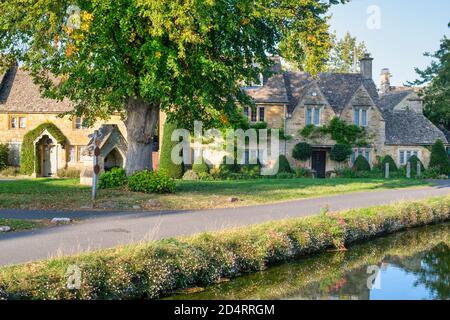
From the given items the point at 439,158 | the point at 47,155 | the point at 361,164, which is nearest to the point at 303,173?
the point at 361,164

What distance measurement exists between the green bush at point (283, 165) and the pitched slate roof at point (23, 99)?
55.0 feet

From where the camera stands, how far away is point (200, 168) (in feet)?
134

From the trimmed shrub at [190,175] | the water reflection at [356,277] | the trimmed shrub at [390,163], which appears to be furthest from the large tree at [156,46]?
the trimmed shrub at [390,163]

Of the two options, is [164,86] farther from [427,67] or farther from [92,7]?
[427,67]

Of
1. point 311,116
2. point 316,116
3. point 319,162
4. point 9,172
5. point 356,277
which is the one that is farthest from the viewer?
point 319,162

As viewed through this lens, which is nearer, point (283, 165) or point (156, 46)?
point (156, 46)

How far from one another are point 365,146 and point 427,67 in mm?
14597

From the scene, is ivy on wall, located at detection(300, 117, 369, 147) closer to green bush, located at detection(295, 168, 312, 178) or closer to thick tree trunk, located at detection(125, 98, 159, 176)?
green bush, located at detection(295, 168, 312, 178)

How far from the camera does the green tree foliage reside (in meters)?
43.5

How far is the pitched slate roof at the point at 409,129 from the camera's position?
A: 152ft

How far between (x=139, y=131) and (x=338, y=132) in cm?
2313

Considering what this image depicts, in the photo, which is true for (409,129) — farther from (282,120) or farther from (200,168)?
(200,168)

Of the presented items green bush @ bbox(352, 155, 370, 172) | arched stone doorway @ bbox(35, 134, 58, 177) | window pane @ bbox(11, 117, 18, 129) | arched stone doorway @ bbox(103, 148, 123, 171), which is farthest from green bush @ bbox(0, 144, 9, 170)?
green bush @ bbox(352, 155, 370, 172)
